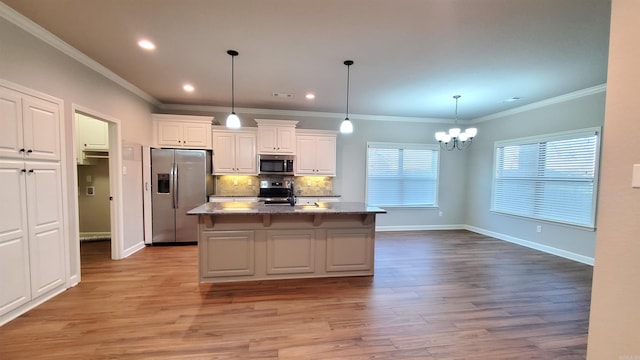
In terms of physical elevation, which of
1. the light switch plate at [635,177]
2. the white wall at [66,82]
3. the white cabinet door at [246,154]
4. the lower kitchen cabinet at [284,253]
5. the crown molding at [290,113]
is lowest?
the lower kitchen cabinet at [284,253]

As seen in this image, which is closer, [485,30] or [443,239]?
[485,30]

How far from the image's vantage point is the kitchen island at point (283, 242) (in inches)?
123

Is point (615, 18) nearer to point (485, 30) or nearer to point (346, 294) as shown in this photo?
point (485, 30)

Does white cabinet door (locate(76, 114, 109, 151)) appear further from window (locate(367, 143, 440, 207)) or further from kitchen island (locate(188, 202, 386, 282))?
window (locate(367, 143, 440, 207))

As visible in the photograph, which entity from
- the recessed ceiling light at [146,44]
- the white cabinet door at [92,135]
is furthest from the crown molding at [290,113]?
the recessed ceiling light at [146,44]

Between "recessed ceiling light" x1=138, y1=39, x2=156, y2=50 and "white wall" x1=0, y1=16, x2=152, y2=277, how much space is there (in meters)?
0.87

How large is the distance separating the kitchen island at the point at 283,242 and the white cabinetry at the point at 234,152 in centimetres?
210

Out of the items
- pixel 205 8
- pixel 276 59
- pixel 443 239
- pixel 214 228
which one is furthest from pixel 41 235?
pixel 443 239

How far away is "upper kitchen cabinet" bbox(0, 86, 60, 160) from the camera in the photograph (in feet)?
7.37

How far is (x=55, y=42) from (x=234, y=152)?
9.52 ft

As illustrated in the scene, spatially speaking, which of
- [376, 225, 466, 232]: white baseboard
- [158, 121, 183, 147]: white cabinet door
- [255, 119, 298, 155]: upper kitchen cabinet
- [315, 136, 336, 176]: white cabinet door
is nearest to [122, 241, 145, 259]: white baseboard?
[158, 121, 183, 147]: white cabinet door

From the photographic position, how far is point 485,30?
2439 mm

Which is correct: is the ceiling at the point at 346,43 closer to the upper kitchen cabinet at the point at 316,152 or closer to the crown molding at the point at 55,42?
the crown molding at the point at 55,42

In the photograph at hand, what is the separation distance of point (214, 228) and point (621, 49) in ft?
11.9
